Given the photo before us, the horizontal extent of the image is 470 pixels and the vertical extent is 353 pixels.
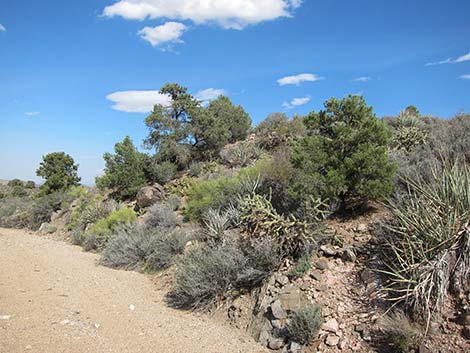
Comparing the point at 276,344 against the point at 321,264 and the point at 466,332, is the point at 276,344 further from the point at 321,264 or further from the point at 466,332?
the point at 466,332

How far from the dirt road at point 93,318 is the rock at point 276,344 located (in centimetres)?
21

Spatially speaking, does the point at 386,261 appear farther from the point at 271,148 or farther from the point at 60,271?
the point at 271,148

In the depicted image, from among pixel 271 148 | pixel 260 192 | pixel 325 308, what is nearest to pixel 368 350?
pixel 325 308

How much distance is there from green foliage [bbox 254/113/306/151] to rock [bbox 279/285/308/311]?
10388mm

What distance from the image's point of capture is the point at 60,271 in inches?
351

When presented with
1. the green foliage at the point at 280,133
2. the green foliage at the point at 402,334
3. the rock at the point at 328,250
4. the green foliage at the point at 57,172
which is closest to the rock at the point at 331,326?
the green foliage at the point at 402,334

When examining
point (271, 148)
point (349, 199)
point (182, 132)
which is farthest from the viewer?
point (182, 132)

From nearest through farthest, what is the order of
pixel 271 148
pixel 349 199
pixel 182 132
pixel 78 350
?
pixel 78 350 → pixel 349 199 → pixel 271 148 → pixel 182 132

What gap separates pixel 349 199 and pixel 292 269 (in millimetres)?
2311

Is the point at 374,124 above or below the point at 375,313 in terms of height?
above

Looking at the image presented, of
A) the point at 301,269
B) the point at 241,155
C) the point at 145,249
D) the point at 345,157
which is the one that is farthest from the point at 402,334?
the point at 241,155

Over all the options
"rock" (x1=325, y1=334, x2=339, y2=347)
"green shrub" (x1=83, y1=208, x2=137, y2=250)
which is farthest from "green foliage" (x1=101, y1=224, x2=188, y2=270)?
"rock" (x1=325, y1=334, x2=339, y2=347)

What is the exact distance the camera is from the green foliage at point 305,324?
5184 millimetres

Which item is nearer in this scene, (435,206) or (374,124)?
(435,206)
